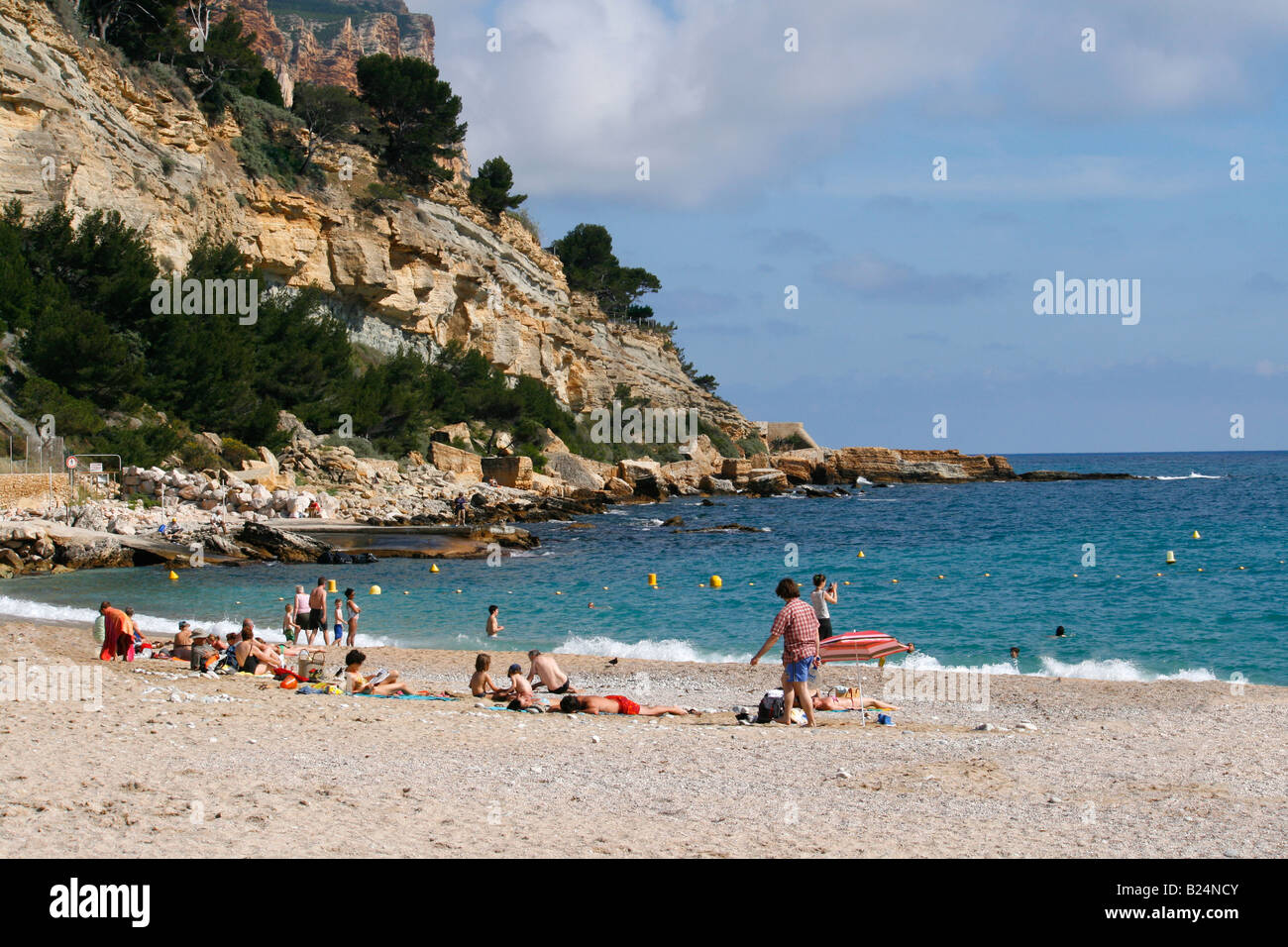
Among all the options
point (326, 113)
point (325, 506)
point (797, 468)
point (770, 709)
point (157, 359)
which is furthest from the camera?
point (797, 468)

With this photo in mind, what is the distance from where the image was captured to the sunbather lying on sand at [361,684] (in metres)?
12.1

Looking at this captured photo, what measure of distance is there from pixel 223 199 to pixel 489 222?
81.8ft

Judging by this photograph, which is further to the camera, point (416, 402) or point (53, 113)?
point (416, 402)

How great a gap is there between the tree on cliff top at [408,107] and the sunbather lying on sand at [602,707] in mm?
55091

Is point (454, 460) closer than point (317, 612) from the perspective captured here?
No

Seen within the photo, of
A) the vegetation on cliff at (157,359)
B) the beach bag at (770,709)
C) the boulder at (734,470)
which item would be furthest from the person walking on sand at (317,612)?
the boulder at (734,470)

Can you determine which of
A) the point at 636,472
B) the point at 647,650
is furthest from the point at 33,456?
the point at 636,472

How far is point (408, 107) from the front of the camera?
196ft

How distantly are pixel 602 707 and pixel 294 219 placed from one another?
1721 inches

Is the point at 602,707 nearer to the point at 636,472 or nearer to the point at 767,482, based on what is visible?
the point at 636,472

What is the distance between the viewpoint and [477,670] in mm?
12062

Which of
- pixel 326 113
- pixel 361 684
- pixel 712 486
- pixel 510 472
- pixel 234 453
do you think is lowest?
pixel 361 684

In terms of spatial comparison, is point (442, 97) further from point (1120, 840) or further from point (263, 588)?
point (1120, 840)

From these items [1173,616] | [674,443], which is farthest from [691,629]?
[674,443]
